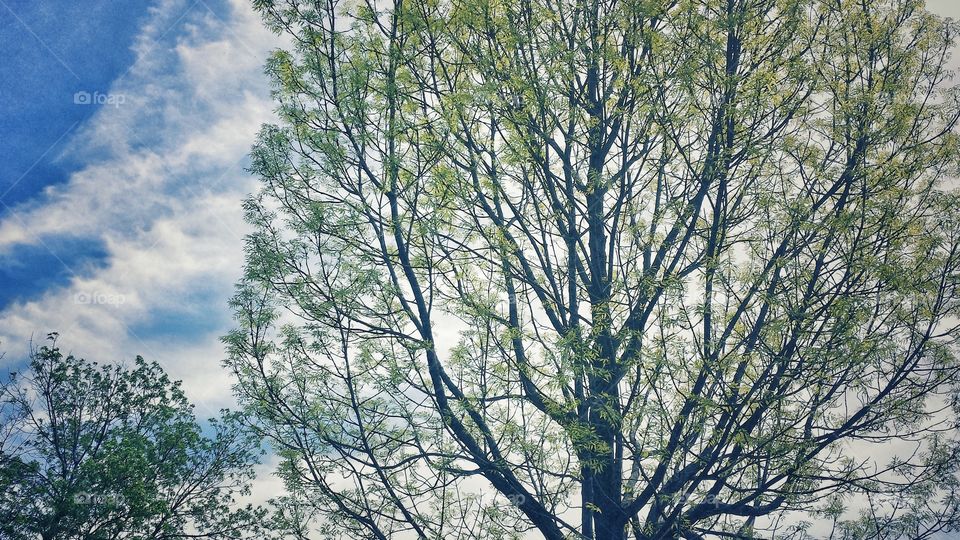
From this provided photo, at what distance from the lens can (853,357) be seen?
5.96m

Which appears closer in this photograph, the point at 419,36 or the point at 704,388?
the point at 704,388

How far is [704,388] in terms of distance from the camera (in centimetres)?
622

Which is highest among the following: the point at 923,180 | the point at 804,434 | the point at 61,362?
the point at 61,362

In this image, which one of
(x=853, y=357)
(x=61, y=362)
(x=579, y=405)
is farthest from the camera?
(x=61, y=362)

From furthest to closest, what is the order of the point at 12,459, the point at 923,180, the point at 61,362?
the point at 61,362 < the point at 12,459 < the point at 923,180

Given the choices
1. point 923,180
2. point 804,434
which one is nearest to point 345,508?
point 804,434

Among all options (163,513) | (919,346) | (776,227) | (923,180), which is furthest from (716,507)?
(163,513)

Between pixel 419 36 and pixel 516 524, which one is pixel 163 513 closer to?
pixel 516 524

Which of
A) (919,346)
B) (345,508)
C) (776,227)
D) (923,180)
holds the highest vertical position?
(923,180)

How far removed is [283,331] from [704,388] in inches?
197

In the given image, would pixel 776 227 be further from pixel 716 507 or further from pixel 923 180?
pixel 716 507

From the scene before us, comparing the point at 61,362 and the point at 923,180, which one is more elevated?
the point at 61,362

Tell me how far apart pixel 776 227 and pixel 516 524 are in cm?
467

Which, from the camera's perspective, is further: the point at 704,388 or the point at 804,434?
the point at 804,434
